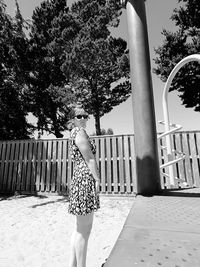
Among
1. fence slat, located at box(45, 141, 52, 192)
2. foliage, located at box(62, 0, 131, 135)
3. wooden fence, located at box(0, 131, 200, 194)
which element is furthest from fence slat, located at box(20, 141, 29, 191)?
foliage, located at box(62, 0, 131, 135)

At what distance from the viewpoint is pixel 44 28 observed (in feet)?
54.4

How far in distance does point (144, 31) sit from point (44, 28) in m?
17.4

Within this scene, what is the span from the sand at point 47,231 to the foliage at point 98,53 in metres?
11.2

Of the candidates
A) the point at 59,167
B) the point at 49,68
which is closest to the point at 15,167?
the point at 59,167

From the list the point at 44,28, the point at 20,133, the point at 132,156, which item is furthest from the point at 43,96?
the point at 132,156

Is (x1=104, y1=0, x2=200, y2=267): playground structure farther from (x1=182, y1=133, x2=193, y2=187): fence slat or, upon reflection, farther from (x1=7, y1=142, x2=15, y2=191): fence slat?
(x1=7, y1=142, x2=15, y2=191): fence slat

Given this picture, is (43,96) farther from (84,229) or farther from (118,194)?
(84,229)

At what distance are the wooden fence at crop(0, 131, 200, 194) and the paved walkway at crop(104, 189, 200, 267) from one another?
171 inches

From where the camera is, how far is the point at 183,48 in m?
12.8

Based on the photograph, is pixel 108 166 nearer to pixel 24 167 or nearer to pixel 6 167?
pixel 24 167

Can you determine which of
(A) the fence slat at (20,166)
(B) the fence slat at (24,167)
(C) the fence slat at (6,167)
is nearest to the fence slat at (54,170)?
(B) the fence slat at (24,167)

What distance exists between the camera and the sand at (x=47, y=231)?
255 centimetres

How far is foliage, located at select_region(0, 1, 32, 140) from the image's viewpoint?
8.05m

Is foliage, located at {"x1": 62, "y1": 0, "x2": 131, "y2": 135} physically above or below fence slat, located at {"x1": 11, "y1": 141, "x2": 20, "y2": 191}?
above
